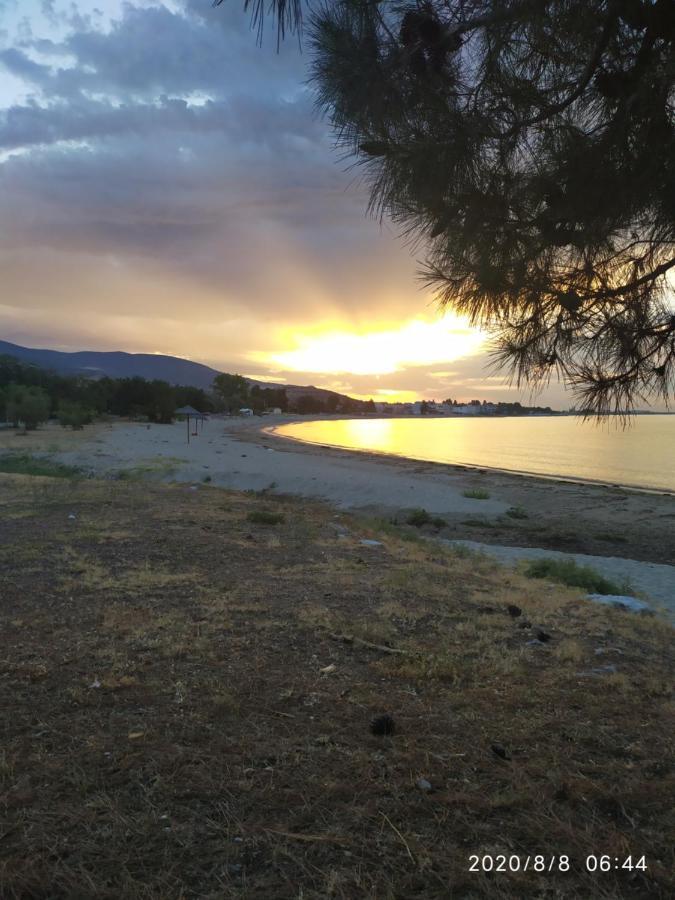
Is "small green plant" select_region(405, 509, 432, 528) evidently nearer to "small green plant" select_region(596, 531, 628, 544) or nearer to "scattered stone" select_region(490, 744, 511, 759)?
"small green plant" select_region(596, 531, 628, 544)

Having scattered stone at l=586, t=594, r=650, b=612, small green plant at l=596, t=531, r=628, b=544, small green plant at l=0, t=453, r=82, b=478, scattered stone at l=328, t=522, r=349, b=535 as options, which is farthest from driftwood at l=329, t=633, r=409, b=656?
small green plant at l=0, t=453, r=82, b=478

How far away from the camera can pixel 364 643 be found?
424 cm

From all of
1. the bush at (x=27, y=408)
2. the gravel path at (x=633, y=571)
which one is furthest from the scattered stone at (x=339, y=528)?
the bush at (x=27, y=408)

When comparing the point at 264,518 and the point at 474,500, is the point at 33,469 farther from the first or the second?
the point at 474,500

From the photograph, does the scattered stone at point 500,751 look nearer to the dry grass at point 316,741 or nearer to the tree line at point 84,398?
the dry grass at point 316,741

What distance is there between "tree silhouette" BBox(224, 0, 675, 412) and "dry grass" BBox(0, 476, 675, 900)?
6.65 feet

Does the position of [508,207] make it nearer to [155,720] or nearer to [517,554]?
[155,720]

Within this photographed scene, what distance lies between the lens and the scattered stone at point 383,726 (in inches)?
115

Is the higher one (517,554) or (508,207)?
(508,207)

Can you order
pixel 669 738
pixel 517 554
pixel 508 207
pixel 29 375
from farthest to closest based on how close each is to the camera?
pixel 29 375 → pixel 517 554 → pixel 508 207 → pixel 669 738

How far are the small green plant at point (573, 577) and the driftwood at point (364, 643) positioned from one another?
4.23 meters

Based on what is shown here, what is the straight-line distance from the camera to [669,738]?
9.77 feet

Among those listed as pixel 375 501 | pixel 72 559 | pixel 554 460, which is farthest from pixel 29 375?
pixel 72 559

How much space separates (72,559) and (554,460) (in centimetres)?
3632
